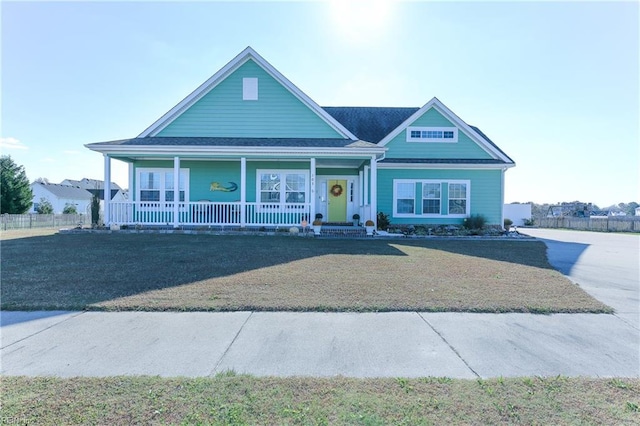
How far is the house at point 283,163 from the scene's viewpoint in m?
13.9

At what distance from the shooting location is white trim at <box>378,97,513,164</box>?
675 inches

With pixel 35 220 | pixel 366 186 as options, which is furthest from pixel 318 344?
pixel 35 220

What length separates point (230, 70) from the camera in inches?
597

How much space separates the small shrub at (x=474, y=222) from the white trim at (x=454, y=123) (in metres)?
3.40

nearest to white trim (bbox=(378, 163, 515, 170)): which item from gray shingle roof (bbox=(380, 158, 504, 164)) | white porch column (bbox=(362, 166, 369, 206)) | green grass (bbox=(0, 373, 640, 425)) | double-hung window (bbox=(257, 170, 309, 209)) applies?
gray shingle roof (bbox=(380, 158, 504, 164))

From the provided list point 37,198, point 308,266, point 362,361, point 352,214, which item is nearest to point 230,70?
point 352,214

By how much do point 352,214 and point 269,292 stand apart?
38.9 feet

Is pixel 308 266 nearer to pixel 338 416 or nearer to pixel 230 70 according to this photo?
pixel 338 416

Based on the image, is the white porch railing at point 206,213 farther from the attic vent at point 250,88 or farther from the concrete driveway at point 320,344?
the concrete driveway at point 320,344

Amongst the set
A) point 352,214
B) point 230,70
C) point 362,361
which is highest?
point 230,70

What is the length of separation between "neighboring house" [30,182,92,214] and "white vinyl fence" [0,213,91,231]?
23.9m

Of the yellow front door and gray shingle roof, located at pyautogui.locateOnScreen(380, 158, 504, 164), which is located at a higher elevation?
gray shingle roof, located at pyautogui.locateOnScreen(380, 158, 504, 164)

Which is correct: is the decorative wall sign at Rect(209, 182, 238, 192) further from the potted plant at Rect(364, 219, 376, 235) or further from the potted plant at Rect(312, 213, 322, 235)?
the potted plant at Rect(364, 219, 376, 235)

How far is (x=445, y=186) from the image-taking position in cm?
1709
